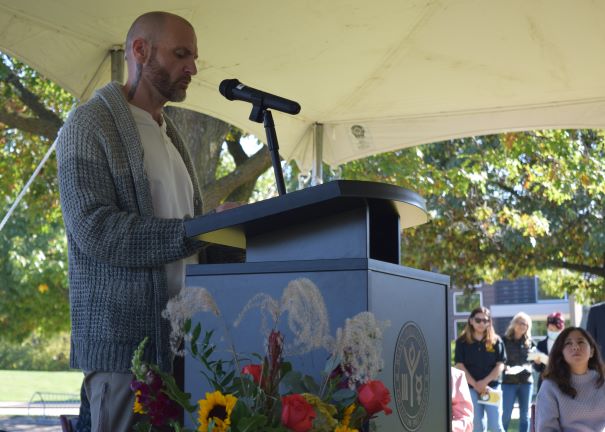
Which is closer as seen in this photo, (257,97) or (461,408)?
(257,97)

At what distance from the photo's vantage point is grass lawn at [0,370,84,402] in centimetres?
2821

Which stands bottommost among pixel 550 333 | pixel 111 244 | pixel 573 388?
pixel 573 388

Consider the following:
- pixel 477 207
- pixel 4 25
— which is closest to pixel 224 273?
pixel 4 25

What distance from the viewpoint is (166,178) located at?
8.04ft

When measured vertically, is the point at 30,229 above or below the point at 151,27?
above

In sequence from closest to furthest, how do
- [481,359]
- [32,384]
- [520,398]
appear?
[481,359]
[520,398]
[32,384]

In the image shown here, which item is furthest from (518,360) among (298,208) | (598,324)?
(298,208)

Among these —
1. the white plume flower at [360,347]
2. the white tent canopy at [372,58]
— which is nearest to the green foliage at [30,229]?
A: the white tent canopy at [372,58]

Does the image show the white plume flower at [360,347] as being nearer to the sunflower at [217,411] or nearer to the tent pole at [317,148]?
the sunflower at [217,411]

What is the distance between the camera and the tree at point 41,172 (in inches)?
362

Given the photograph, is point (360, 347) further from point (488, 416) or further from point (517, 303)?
point (517, 303)

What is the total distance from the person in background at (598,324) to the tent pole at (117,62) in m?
4.98

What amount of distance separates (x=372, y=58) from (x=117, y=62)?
4.68 feet

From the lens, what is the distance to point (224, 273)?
180 centimetres
